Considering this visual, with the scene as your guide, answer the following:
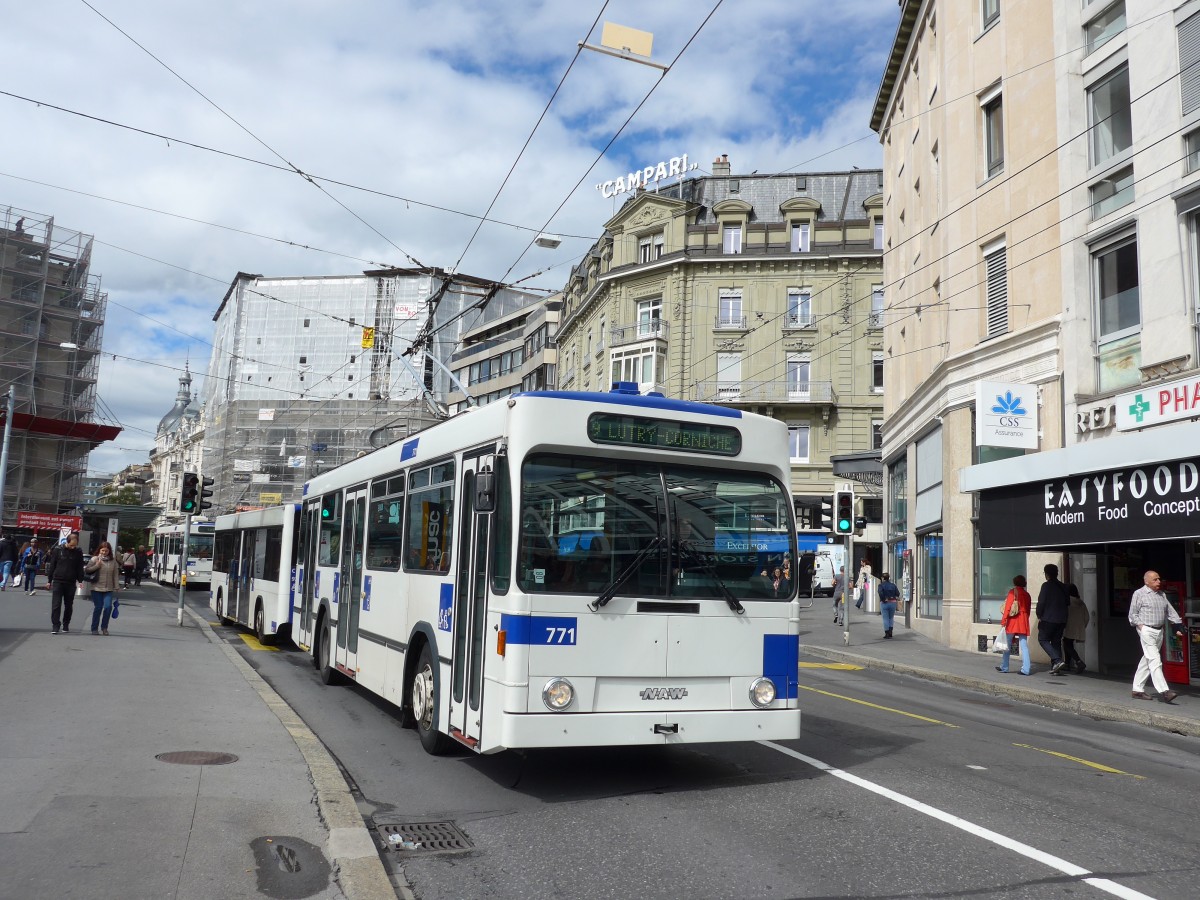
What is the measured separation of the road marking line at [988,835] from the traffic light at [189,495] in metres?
16.7

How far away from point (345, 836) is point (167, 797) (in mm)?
1325

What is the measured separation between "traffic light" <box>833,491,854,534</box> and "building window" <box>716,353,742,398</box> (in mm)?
27676

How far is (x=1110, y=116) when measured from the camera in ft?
61.9

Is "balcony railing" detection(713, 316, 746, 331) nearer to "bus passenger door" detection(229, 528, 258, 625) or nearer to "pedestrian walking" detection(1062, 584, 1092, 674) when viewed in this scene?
"bus passenger door" detection(229, 528, 258, 625)

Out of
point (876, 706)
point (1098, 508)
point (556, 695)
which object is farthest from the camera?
point (1098, 508)

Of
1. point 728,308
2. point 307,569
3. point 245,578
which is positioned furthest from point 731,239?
point 307,569

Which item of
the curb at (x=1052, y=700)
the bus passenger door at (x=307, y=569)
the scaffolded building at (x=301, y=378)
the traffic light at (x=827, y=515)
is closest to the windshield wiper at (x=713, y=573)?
the curb at (x=1052, y=700)

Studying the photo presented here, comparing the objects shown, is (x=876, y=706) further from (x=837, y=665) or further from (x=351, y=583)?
(x=837, y=665)

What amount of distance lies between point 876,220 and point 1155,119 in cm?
3209

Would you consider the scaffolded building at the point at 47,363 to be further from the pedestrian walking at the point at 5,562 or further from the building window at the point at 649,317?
the building window at the point at 649,317

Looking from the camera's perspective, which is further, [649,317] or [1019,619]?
[649,317]

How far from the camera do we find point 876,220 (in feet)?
160

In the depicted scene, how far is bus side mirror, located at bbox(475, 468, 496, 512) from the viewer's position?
7102 millimetres

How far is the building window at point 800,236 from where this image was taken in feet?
161
